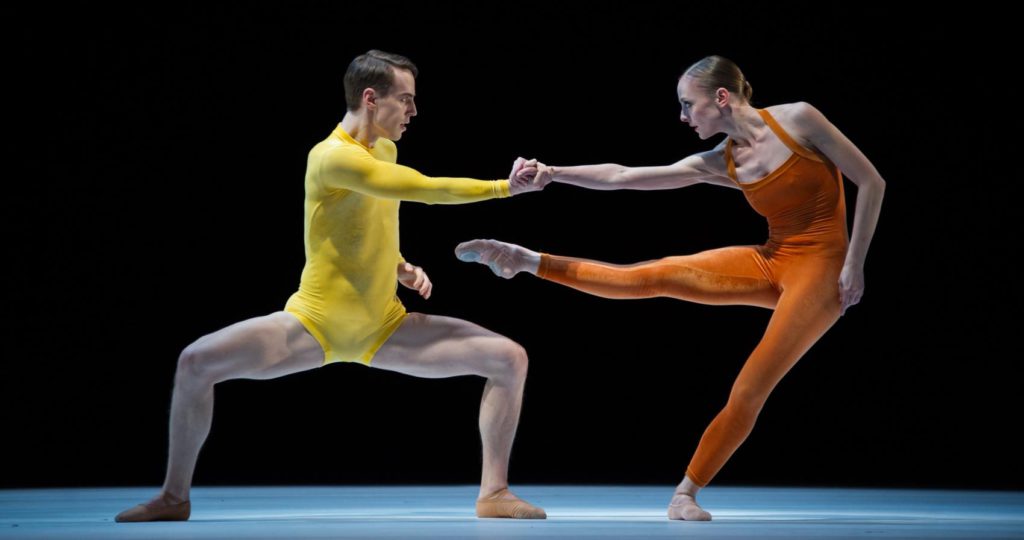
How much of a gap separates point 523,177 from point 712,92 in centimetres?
63

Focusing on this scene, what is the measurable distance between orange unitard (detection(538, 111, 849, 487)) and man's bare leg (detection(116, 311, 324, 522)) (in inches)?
34.6

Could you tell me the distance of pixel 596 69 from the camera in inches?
213

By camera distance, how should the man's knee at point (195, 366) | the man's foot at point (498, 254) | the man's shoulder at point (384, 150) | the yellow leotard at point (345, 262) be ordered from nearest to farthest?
1. the man's knee at point (195, 366)
2. the yellow leotard at point (345, 262)
3. the man's shoulder at point (384, 150)
4. the man's foot at point (498, 254)

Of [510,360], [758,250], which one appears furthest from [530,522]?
[758,250]

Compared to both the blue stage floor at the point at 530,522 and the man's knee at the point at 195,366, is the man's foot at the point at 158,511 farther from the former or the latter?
the man's knee at the point at 195,366

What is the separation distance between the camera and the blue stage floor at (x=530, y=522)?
9.58 feet

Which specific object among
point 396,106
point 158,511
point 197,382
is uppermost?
point 396,106

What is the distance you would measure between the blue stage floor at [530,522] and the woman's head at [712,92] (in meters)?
1.16

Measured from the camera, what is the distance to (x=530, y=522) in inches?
129

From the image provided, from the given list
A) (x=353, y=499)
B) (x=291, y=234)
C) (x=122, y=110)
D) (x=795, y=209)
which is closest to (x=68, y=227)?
(x=122, y=110)

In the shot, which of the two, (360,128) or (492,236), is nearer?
(360,128)

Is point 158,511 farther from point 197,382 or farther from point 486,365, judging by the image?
point 486,365

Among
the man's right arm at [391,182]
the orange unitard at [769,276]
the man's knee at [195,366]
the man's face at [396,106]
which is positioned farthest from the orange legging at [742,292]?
the man's knee at [195,366]

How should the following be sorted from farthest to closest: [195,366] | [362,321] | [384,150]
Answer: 1. [384,150]
2. [362,321]
3. [195,366]
